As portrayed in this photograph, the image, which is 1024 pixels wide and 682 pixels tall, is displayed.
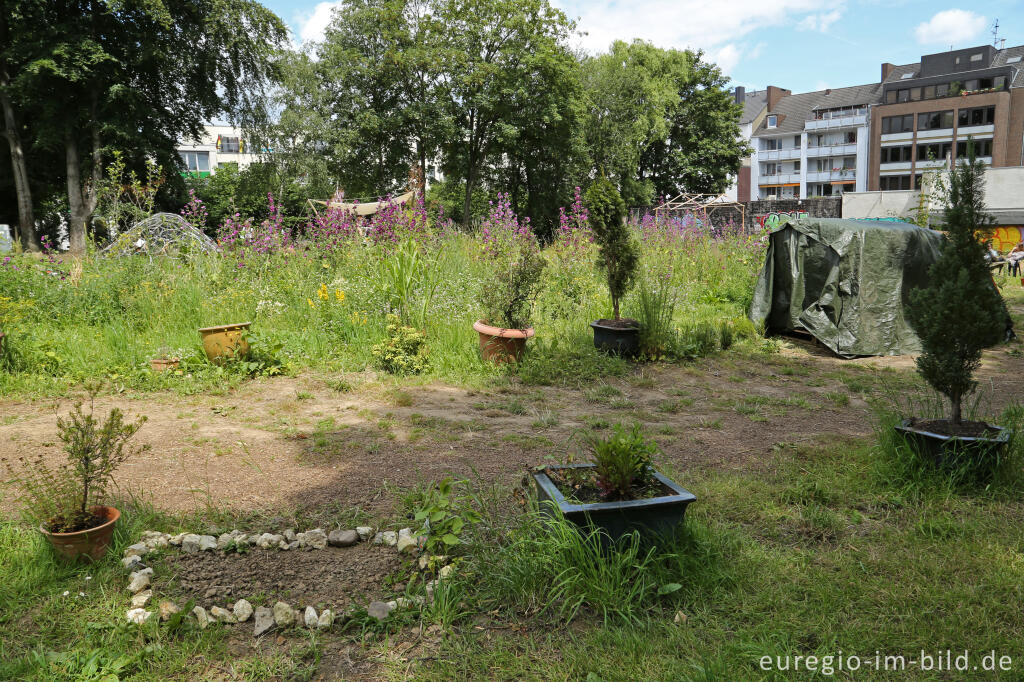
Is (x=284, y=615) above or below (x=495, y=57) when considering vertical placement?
below

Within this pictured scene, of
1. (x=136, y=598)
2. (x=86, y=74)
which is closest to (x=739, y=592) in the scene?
(x=136, y=598)

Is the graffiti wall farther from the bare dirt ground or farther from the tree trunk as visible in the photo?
the tree trunk

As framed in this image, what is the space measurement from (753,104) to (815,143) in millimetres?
10279

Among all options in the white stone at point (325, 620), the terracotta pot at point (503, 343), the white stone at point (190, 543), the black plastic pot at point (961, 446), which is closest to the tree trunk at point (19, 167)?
the terracotta pot at point (503, 343)

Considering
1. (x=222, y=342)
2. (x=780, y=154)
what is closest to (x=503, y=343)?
(x=222, y=342)

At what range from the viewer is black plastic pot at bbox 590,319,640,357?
23.3 feet

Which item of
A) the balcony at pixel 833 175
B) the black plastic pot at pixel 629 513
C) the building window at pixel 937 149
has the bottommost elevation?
the black plastic pot at pixel 629 513

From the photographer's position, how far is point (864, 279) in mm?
7715

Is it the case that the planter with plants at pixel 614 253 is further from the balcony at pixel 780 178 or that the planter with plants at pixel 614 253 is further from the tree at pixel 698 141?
the balcony at pixel 780 178

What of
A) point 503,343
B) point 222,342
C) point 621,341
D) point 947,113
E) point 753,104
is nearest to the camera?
point 222,342

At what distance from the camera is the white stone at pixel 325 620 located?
2.37 meters

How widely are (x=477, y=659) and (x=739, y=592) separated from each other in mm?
1064

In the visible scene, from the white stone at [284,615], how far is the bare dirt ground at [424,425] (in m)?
0.86

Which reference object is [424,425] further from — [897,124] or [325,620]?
[897,124]
